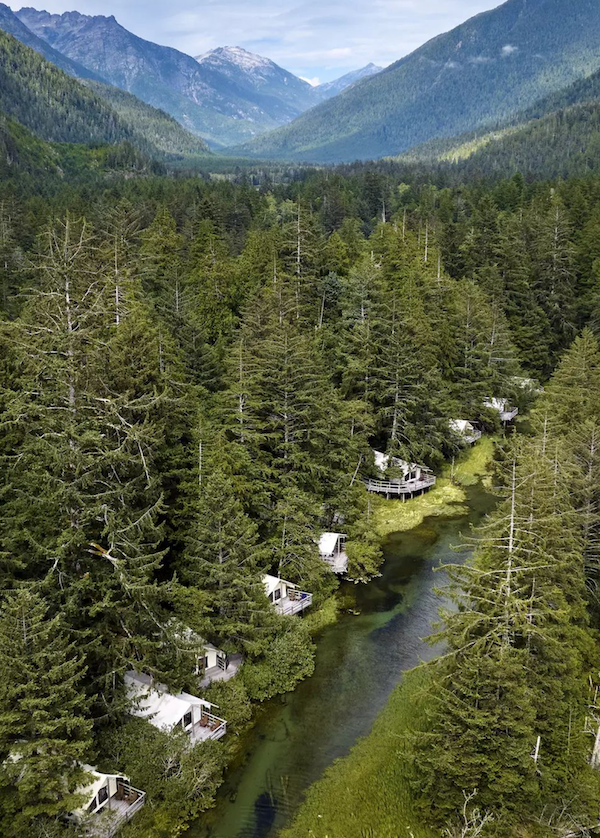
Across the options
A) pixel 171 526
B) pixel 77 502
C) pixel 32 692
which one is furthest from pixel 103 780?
pixel 171 526

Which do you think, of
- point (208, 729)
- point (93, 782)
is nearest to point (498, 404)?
point (208, 729)

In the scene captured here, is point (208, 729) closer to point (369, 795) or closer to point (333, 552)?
point (369, 795)

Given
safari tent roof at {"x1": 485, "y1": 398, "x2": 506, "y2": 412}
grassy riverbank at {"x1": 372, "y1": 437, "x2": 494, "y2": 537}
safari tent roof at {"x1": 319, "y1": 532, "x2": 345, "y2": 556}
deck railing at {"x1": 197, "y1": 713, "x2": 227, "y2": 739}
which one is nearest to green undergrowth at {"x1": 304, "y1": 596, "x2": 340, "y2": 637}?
safari tent roof at {"x1": 319, "y1": 532, "x2": 345, "y2": 556}

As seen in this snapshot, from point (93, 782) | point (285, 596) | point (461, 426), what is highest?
point (461, 426)

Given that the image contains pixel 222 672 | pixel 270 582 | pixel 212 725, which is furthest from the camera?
pixel 270 582

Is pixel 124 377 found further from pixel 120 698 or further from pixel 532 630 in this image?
pixel 532 630

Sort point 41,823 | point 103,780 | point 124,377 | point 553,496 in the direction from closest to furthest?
point 41,823, point 103,780, point 553,496, point 124,377
